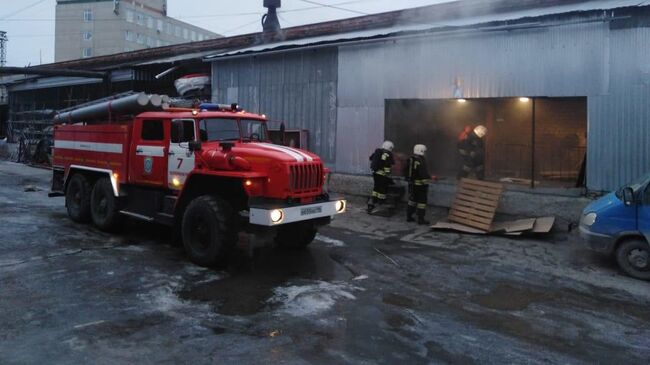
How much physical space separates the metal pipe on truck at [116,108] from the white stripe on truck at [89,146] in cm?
50

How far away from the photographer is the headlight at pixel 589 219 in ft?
25.3

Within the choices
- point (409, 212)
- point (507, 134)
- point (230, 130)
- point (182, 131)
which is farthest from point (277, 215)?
point (507, 134)

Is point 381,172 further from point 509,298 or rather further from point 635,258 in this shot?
point 509,298

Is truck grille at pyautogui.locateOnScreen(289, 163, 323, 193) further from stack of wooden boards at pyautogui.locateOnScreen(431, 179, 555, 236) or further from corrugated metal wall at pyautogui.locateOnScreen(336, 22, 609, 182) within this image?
corrugated metal wall at pyautogui.locateOnScreen(336, 22, 609, 182)

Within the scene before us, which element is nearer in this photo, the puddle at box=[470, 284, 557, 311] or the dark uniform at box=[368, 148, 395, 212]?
the puddle at box=[470, 284, 557, 311]

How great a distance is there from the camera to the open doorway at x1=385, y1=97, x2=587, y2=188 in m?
14.8

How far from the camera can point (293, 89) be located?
1467cm

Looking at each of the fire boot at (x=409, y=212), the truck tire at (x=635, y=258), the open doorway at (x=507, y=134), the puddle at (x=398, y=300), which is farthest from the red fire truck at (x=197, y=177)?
the open doorway at (x=507, y=134)

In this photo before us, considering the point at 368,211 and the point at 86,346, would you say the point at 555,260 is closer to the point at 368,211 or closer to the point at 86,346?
the point at 368,211

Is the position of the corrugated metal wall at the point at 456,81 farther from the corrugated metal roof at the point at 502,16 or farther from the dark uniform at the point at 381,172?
the dark uniform at the point at 381,172

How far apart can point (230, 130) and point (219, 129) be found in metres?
0.18

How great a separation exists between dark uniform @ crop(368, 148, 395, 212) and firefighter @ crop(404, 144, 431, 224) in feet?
1.95

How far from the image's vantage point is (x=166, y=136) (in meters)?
8.20

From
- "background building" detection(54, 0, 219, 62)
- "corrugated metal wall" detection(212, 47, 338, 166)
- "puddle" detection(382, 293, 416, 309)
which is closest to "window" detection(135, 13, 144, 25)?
"background building" detection(54, 0, 219, 62)
